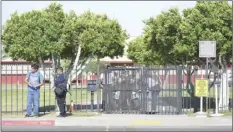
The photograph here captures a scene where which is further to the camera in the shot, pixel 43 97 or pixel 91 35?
pixel 43 97

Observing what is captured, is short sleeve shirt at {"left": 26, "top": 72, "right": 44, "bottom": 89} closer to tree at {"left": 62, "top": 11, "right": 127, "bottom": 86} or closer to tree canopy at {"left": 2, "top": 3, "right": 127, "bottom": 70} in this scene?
tree canopy at {"left": 2, "top": 3, "right": 127, "bottom": 70}

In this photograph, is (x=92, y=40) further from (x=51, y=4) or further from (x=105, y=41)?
(x=51, y=4)

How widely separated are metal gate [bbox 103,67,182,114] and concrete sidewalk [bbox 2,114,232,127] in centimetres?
60

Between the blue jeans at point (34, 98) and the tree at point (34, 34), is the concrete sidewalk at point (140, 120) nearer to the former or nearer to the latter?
the blue jeans at point (34, 98)

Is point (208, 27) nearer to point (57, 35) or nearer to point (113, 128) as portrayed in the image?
point (57, 35)

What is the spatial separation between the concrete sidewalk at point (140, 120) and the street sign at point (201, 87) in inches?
32.1

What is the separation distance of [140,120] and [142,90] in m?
1.53

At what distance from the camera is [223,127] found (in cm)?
1351

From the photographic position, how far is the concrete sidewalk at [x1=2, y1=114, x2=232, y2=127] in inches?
553

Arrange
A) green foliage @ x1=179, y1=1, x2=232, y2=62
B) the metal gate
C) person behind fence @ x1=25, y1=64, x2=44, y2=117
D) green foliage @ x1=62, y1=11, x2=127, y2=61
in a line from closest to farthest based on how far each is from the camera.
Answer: person behind fence @ x1=25, y1=64, x2=44, y2=117 → the metal gate → green foliage @ x1=179, y1=1, x2=232, y2=62 → green foliage @ x1=62, y1=11, x2=127, y2=61

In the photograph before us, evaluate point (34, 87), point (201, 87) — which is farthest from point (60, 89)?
point (201, 87)

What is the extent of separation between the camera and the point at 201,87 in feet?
50.6

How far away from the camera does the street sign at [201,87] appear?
50.3 ft

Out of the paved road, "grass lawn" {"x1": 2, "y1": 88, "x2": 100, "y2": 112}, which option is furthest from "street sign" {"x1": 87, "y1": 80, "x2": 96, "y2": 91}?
the paved road
